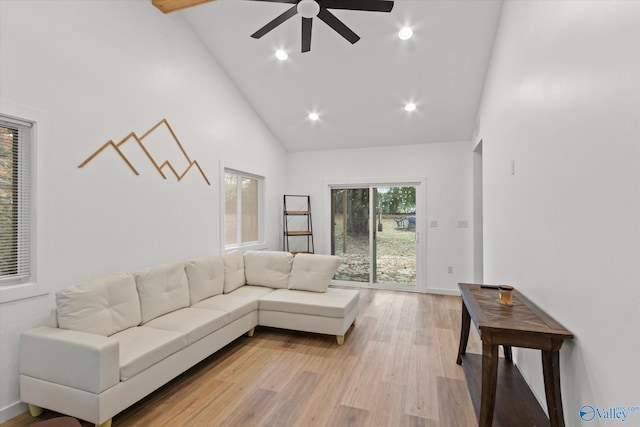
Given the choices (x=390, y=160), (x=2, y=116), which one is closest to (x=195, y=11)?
(x=2, y=116)

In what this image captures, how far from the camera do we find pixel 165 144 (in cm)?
328

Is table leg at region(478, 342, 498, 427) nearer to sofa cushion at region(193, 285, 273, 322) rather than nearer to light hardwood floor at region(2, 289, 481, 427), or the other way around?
light hardwood floor at region(2, 289, 481, 427)

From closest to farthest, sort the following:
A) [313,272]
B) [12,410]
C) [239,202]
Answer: [12,410] < [313,272] < [239,202]

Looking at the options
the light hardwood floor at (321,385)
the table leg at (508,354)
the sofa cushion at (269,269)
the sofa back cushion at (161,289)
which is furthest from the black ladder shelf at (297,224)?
the table leg at (508,354)

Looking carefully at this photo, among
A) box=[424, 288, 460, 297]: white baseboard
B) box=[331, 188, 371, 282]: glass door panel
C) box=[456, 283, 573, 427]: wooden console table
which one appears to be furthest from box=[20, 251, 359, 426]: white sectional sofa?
box=[424, 288, 460, 297]: white baseboard

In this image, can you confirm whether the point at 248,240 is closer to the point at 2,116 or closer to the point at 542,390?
the point at 2,116

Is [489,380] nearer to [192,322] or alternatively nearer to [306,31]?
[192,322]

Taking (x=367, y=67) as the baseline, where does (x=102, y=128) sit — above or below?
below

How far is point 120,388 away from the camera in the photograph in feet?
6.21

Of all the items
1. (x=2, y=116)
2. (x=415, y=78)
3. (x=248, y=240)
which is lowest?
(x=248, y=240)

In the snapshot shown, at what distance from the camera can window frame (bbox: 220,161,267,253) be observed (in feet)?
13.7

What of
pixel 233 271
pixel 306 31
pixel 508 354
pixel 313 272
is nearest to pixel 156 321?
pixel 233 271

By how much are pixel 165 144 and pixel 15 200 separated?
1.39m

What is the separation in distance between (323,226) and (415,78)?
3014mm
